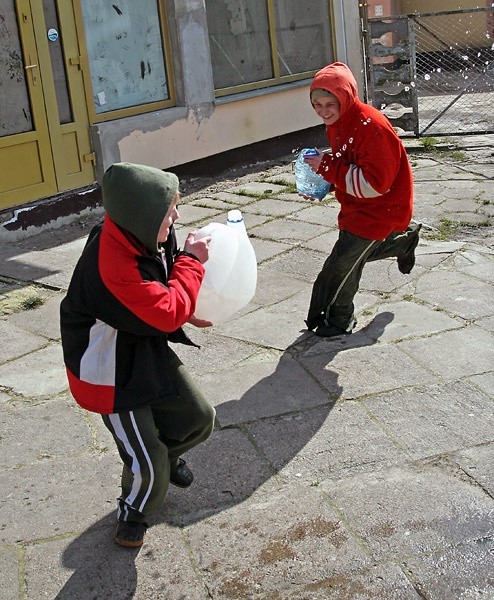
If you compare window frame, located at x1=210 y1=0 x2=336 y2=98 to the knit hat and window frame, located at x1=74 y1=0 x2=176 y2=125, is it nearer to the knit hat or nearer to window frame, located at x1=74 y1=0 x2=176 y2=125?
window frame, located at x1=74 y1=0 x2=176 y2=125

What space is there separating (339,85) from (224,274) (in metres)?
1.63

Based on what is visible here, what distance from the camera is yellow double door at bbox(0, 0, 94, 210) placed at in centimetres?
709

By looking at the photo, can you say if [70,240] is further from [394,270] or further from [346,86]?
[346,86]

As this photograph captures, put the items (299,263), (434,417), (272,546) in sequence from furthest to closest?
(299,263)
(434,417)
(272,546)

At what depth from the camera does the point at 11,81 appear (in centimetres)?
712

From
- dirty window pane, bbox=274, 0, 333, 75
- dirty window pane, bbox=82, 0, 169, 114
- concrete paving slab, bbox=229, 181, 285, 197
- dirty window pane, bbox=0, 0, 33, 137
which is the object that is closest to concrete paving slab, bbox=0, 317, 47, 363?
dirty window pane, bbox=0, 0, 33, 137

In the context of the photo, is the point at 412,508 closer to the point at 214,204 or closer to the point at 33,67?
the point at 214,204

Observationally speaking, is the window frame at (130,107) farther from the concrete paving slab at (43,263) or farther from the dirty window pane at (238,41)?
the concrete paving slab at (43,263)

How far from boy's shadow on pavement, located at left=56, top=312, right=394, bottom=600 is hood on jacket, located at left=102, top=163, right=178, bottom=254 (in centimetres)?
119

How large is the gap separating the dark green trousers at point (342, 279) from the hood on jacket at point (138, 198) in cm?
209

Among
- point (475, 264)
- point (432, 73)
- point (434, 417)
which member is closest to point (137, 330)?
point (434, 417)

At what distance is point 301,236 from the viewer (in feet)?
22.6

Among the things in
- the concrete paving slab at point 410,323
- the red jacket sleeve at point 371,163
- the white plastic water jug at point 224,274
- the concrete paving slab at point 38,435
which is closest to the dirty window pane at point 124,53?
the concrete paving slab at point 410,323

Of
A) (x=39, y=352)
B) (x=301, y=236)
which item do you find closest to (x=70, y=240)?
(x=301, y=236)
